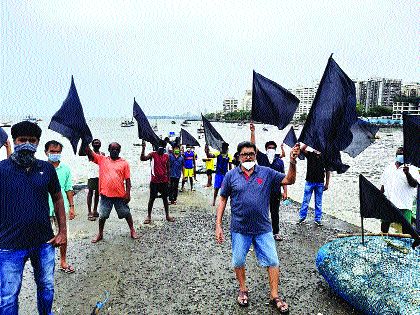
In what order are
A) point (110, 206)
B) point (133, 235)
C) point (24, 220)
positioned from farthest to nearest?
point (133, 235), point (110, 206), point (24, 220)

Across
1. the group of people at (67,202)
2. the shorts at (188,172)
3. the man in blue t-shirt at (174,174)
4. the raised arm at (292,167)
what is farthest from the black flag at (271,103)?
the shorts at (188,172)

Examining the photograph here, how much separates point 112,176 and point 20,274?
3.33m

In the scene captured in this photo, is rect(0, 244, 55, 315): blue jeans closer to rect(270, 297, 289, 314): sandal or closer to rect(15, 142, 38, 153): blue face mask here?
rect(15, 142, 38, 153): blue face mask

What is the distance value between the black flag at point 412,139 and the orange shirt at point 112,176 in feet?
15.9

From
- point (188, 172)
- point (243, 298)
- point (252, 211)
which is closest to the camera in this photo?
point (252, 211)

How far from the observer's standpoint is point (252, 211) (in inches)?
167

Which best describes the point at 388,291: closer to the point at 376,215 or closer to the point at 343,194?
the point at 376,215

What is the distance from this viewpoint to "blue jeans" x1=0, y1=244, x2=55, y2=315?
3172 millimetres

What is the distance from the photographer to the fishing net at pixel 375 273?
3736mm

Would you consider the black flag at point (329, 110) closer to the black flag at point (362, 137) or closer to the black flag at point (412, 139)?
the black flag at point (412, 139)

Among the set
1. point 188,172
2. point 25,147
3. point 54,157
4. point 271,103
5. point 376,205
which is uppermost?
point 271,103

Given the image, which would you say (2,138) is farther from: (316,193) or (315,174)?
(316,193)

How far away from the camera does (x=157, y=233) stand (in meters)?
7.70

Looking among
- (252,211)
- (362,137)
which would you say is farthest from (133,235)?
(362,137)
